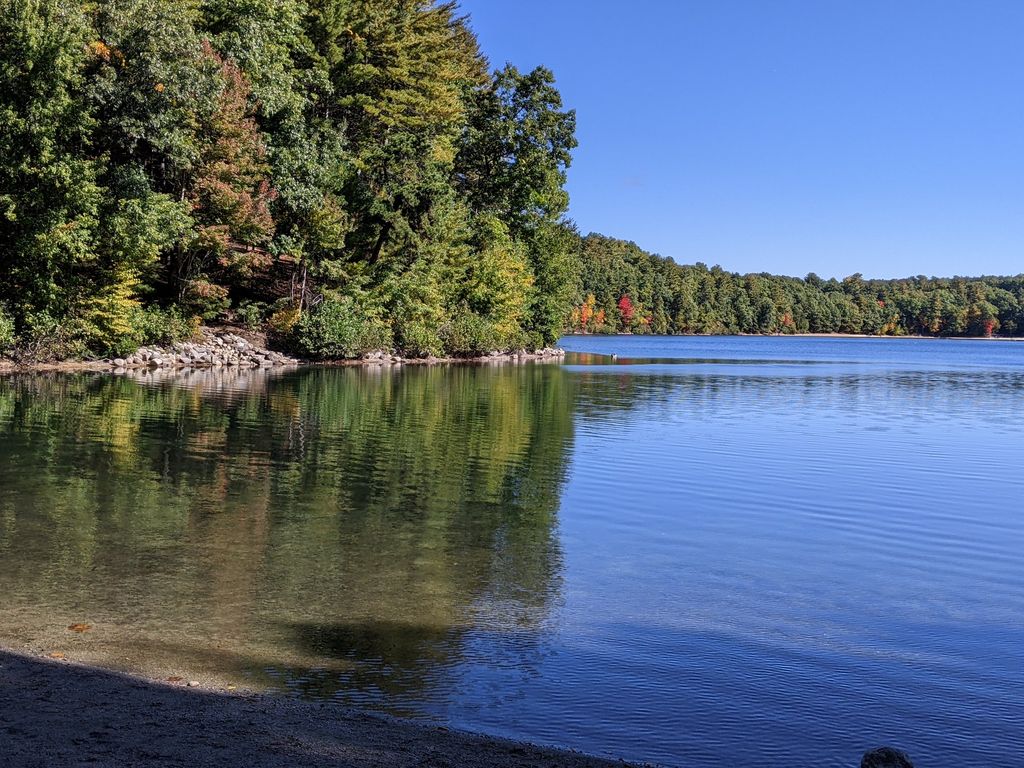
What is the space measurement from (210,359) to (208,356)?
0.53 feet

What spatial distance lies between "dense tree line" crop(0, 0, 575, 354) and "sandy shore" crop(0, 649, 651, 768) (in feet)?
100

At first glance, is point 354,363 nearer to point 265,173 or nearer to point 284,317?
point 284,317

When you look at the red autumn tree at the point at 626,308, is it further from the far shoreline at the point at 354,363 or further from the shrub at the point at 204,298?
the shrub at the point at 204,298

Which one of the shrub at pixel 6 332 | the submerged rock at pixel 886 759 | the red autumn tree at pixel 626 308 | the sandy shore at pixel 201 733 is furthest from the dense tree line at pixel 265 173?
the red autumn tree at pixel 626 308

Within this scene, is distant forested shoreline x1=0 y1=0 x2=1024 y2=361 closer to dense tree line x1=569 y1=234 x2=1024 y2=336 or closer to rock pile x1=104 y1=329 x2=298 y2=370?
rock pile x1=104 y1=329 x2=298 y2=370

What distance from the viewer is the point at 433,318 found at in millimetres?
55938

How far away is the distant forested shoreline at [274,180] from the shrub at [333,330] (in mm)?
112

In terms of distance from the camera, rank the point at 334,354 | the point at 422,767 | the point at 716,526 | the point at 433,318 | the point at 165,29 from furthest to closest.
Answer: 1. the point at 433,318
2. the point at 334,354
3. the point at 165,29
4. the point at 716,526
5. the point at 422,767

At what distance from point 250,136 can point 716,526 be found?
108 feet

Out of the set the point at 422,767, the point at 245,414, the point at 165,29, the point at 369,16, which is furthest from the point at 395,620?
the point at 369,16

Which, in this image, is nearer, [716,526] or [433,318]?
[716,526]

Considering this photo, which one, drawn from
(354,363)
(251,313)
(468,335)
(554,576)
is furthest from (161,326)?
(554,576)

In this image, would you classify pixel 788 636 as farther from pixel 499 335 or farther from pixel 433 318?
pixel 499 335

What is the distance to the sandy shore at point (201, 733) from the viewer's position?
4.88 meters
